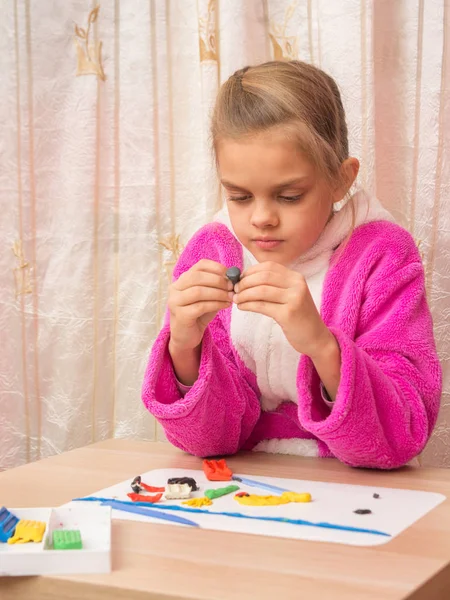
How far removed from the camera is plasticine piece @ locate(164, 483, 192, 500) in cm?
79

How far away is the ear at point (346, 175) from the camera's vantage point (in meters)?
1.02

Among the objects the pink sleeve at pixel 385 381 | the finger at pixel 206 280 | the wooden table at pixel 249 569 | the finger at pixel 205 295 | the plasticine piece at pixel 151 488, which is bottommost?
the plasticine piece at pixel 151 488

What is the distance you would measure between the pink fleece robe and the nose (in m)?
0.13

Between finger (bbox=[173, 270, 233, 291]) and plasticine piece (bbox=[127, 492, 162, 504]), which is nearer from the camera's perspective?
plasticine piece (bbox=[127, 492, 162, 504])

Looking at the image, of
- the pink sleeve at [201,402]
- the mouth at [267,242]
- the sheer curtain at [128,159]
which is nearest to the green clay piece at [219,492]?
the pink sleeve at [201,402]

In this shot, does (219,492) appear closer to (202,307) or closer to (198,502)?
(198,502)

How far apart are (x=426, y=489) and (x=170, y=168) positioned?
2.57ft

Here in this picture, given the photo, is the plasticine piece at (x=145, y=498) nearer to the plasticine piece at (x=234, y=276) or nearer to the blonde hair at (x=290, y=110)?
the plasticine piece at (x=234, y=276)

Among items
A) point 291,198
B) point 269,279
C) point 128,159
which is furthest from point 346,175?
point 128,159

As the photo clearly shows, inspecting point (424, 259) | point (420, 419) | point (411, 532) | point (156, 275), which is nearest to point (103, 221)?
point (156, 275)

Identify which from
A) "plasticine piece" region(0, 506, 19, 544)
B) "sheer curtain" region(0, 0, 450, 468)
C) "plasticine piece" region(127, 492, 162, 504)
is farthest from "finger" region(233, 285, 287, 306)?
"sheer curtain" region(0, 0, 450, 468)

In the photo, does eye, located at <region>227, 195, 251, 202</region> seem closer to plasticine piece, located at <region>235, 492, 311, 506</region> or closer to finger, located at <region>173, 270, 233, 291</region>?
finger, located at <region>173, 270, 233, 291</region>

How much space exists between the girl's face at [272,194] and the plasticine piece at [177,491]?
30cm

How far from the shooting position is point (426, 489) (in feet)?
2.70
